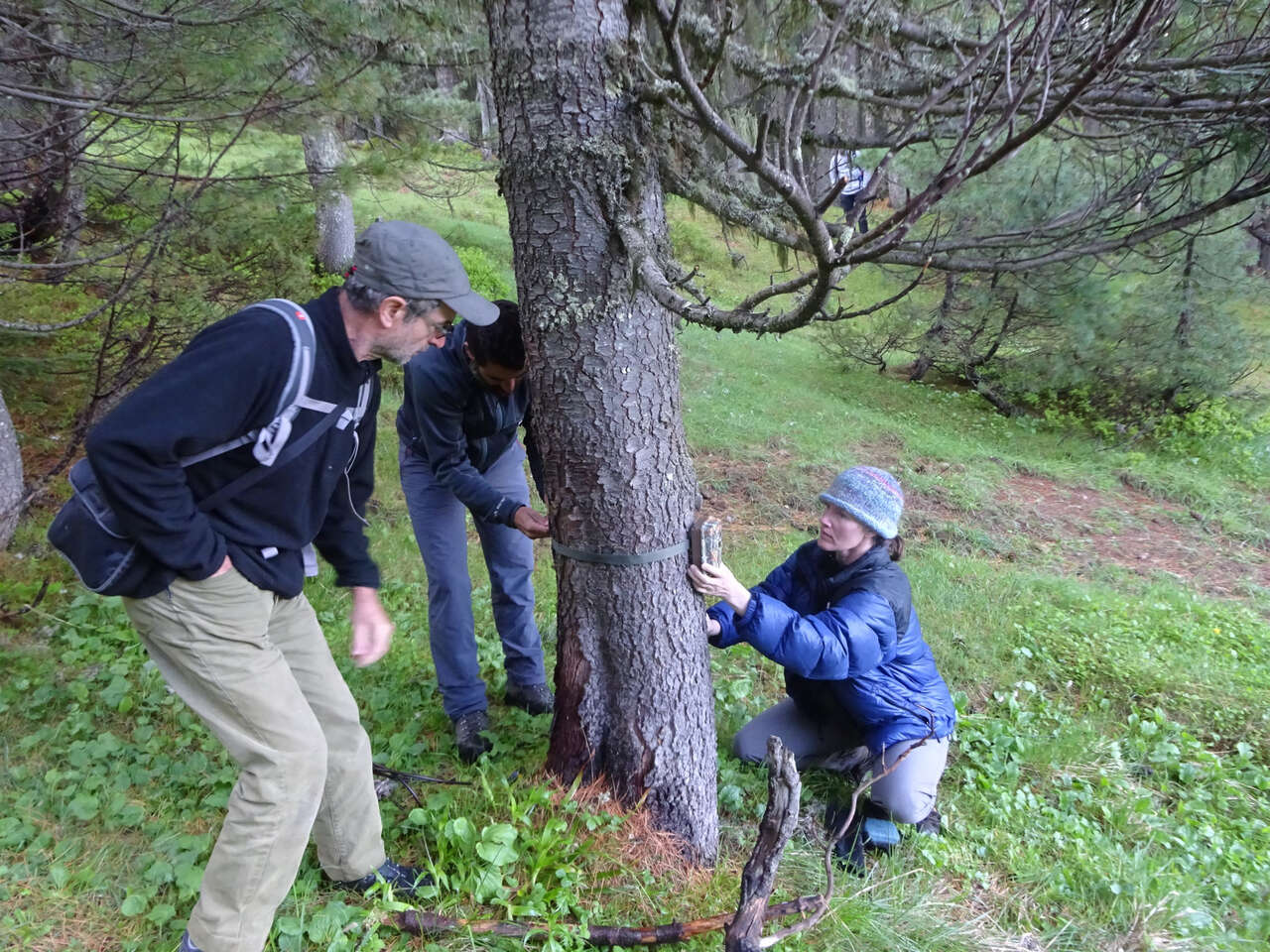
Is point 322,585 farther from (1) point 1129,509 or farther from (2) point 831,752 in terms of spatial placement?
(1) point 1129,509

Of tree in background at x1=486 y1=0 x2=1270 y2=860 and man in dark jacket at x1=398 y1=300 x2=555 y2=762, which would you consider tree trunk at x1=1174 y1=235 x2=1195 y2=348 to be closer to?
tree in background at x1=486 y1=0 x2=1270 y2=860

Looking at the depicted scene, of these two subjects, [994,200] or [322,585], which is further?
[994,200]

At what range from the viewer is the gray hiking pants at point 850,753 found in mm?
3141

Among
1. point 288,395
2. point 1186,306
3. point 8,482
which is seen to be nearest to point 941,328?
point 1186,306

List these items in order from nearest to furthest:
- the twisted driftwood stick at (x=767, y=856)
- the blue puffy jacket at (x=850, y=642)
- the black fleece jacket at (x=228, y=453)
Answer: the black fleece jacket at (x=228, y=453) → the twisted driftwood stick at (x=767, y=856) → the blue puffy jacket at (x=850, y=642)

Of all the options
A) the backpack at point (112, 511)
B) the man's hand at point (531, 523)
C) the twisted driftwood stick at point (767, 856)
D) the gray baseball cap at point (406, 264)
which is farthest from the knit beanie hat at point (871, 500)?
the backpack at point (112, 511)

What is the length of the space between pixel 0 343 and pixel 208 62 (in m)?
3.51

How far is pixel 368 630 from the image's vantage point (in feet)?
8.13

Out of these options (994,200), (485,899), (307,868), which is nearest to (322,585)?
(307,868)

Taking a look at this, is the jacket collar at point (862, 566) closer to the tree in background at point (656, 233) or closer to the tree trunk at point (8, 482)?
the tree in background at point (656, 233)

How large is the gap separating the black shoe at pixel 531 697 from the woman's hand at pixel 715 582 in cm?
121

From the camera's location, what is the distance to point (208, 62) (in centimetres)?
428

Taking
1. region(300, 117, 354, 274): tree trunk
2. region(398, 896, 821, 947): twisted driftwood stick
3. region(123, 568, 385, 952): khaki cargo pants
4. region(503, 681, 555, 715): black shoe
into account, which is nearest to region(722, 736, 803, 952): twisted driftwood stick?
region(398, 896, 821, 947): twisted driftwood stick

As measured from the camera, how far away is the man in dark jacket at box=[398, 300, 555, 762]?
3145 mm
